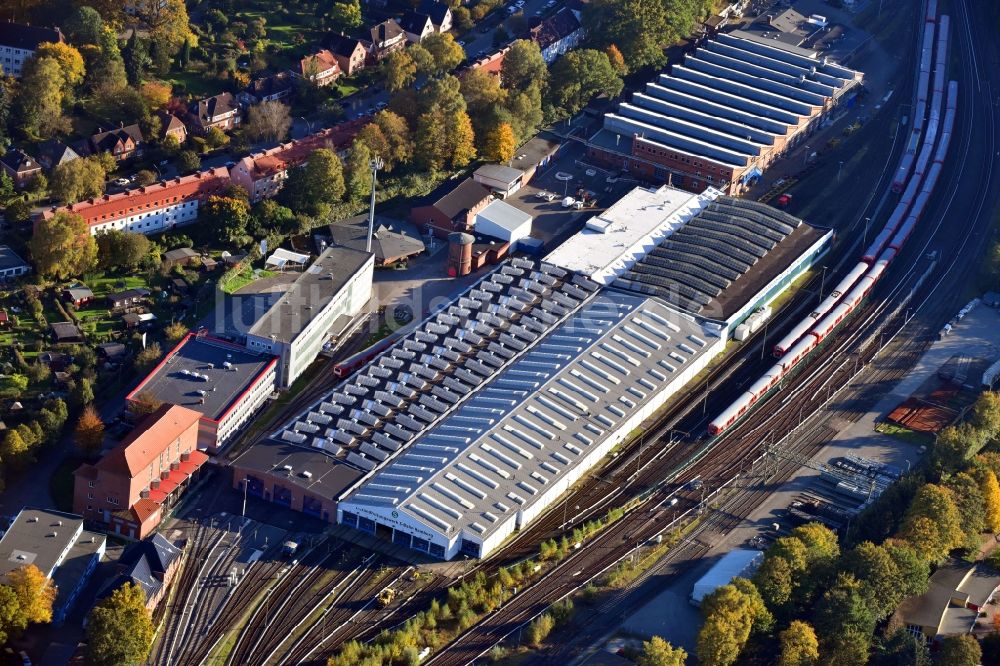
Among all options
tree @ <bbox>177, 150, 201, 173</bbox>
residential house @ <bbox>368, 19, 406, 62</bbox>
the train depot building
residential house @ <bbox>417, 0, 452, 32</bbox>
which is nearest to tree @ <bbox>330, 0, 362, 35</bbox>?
residential house @ <bbox>368, 19, 406, 62</bbox>

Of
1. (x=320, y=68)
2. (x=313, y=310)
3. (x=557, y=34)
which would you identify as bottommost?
(x=313, y=310)

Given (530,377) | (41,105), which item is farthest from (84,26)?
(530,377)

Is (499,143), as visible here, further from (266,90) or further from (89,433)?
(89,433)

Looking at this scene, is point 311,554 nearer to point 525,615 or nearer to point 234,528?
point 234,528

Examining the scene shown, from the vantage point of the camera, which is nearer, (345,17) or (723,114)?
(723,114)

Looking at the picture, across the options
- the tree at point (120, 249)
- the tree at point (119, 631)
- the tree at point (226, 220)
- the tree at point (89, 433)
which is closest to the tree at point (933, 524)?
the tree at point (119, 631)

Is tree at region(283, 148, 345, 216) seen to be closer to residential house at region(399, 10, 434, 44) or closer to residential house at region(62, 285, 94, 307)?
residential house at region(62, 285, 94, 307)

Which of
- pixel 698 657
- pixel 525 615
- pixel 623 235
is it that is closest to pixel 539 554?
pixel 525 615
